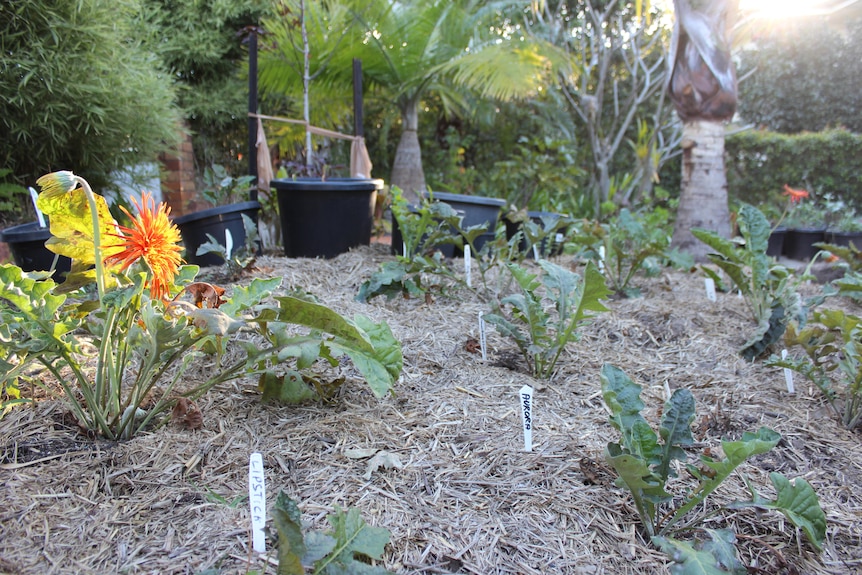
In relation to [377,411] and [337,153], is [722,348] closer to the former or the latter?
[377,411]

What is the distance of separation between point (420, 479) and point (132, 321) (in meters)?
0.73

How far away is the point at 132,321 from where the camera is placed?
1315mm

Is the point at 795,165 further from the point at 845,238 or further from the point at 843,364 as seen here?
the point at 843,364

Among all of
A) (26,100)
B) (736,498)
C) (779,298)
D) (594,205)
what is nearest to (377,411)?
(736,498)

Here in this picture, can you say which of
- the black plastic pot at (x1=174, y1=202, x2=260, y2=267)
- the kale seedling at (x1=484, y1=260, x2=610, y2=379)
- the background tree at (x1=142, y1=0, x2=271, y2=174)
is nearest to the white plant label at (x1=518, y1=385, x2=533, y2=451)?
the kale seedling at (x1=484, y1=260, x2=610, y2=379)

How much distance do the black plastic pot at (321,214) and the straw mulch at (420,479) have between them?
158 cm

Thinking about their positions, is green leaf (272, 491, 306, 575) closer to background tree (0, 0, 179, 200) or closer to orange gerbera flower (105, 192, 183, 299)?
orange gerbera flower (105, 192, 183, 299)

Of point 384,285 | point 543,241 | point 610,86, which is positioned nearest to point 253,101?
point 384,285

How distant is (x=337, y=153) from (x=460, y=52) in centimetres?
300

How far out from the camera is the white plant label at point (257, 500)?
37.7 inches

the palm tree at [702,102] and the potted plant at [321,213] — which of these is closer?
the potted plant at [321,213]

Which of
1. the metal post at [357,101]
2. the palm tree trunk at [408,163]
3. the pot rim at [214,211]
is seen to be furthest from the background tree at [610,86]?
the pot rim at [214,211]

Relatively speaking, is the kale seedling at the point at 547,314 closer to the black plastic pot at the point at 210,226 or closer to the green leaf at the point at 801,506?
the green leaf at the point at 801,506

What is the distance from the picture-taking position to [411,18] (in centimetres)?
569
